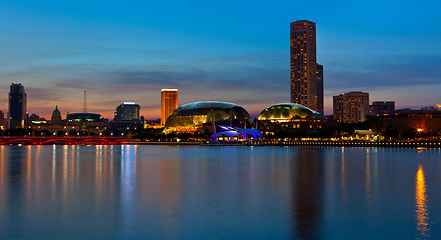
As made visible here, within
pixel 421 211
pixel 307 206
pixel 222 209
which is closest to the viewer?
pixel 421 211

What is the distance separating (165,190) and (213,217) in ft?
38.2

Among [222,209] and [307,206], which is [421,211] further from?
[222,209]

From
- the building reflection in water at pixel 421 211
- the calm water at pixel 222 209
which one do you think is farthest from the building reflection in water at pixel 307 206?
the building reflection in water at pixel 421 211

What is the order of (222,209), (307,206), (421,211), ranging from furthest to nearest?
(307,206) → (222,209) → (421,211)

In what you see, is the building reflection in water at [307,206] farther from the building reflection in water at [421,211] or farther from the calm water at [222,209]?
the building reflection in water at [421,211]

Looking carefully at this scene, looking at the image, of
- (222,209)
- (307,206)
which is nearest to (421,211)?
(307,206)

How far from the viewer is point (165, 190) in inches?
1273

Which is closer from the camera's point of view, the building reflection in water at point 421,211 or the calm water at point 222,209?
the calm water at point 222,209

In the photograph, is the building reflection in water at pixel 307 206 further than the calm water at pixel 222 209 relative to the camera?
Yes

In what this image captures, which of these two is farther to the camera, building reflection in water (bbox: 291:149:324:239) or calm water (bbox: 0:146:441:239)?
building reflection in water (bbox: 291:149:324:239)

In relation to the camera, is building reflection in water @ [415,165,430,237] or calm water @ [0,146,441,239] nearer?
calm water @ [0,146,441,239]

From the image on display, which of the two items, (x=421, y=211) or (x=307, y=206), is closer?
(x=421, y=211)

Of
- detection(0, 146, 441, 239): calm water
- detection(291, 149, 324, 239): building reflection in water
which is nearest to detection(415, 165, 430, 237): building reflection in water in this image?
detection(0, 146, 441, 239): calm water

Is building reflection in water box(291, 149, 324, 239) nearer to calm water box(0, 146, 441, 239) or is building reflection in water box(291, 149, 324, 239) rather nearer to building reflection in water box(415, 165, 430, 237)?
calm water box(0, 146, 441, 239)
